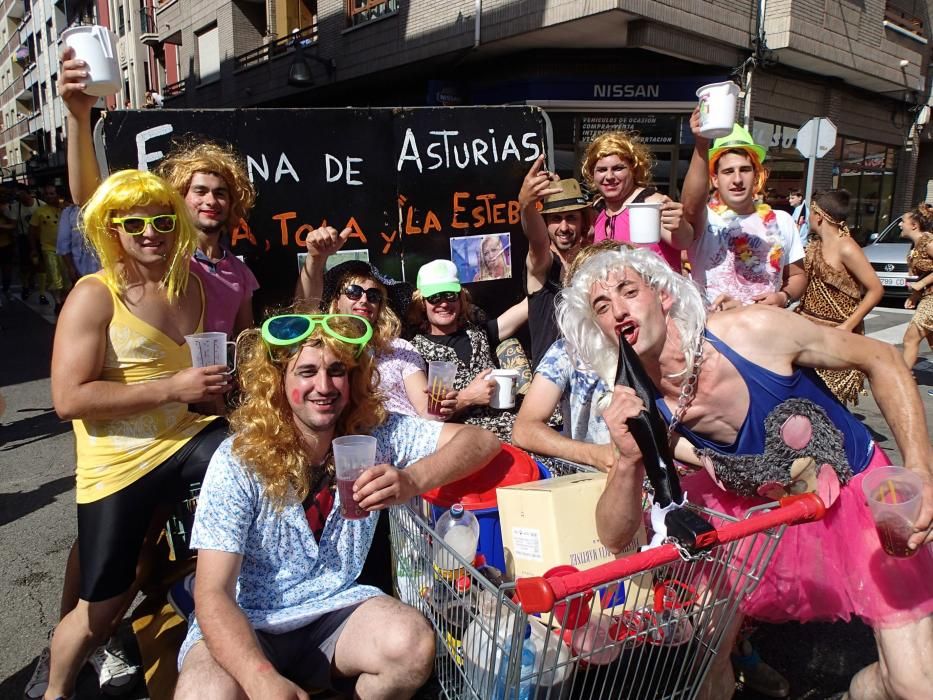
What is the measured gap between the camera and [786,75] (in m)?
14.4

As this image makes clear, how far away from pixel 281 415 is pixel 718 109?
2314 millimetres

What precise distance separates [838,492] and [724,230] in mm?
1957


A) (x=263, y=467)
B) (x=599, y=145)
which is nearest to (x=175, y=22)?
(x=599, y=145)

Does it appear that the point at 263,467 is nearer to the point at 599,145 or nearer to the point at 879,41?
the point at 599,145

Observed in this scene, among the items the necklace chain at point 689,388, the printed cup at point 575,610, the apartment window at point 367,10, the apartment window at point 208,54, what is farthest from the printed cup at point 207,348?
the apartment window at point 208,54


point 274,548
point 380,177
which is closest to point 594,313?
point 274,548

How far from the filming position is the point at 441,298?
3.44 metres

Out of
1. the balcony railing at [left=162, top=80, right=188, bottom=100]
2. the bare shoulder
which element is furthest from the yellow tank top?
the balcony railing at [left=162, top=80, right=188, bottom=100]

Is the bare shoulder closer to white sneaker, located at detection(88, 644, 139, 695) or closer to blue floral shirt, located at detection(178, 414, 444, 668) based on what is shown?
blue floral shirt, located at detection(178, 414, 444, 668)

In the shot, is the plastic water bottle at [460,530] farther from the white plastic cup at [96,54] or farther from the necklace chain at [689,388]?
the white plastic cup at [96,54]

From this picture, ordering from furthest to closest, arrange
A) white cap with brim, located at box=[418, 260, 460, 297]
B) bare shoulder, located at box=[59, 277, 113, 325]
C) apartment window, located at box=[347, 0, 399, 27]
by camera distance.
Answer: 1. apartment window, located at box=[347, 0, 399, 27]
2. white cap with brim, located at box=[418, 260, 460, 297]
3. bare shoulder, located at box=[59, 277, 113, 325]

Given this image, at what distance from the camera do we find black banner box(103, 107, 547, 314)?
356cm

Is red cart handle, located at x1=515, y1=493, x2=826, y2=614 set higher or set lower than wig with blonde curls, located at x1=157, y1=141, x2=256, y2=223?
lower

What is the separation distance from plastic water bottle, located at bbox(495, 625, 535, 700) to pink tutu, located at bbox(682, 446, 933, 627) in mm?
715
